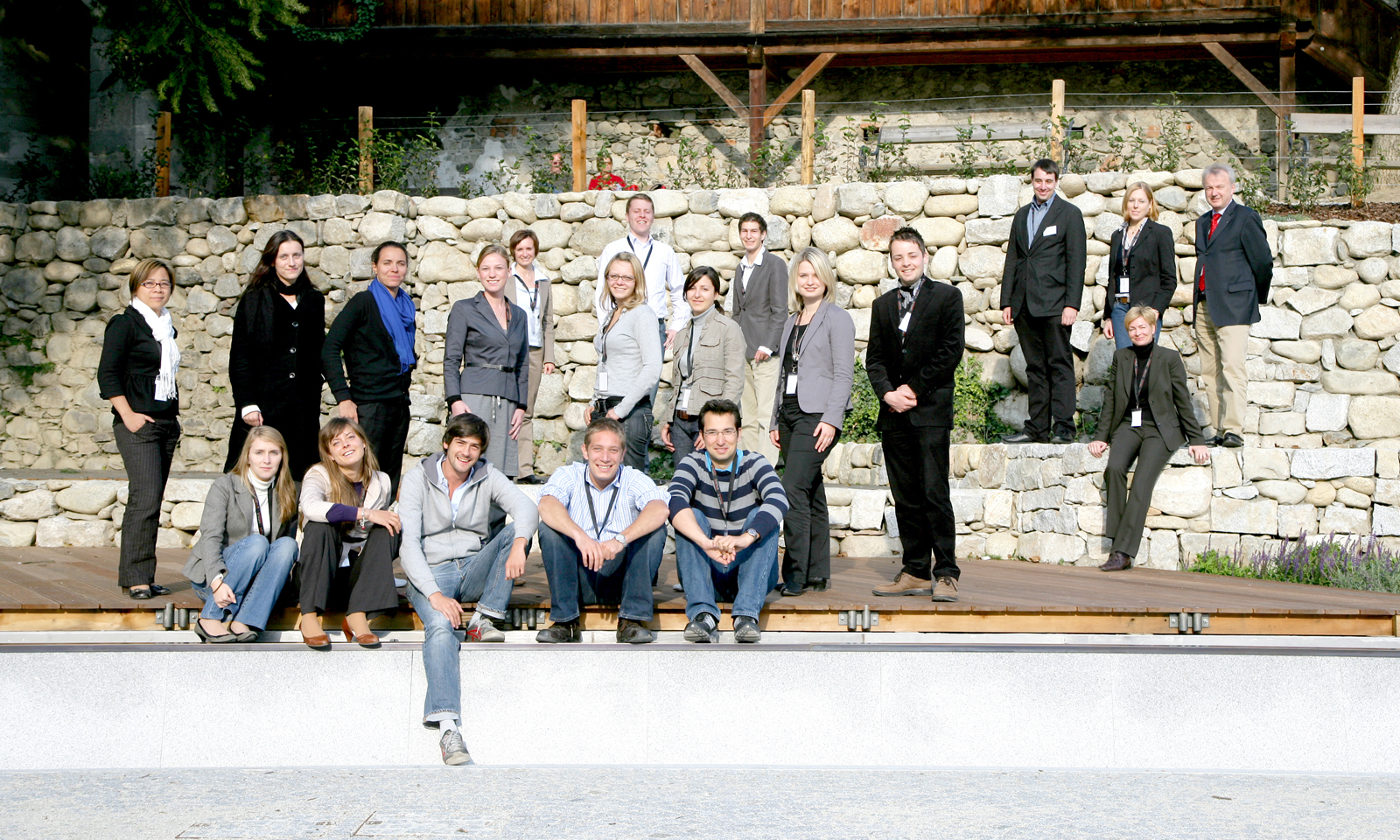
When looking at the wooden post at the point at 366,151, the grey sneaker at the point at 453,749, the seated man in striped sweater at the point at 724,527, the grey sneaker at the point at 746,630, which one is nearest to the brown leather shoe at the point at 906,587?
the seated man in striped sweater at the point at 724,527

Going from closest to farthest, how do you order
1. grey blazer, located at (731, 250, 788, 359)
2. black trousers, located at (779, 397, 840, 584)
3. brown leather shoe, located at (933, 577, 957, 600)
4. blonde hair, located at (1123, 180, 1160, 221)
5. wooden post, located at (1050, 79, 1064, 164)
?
brown leather shoe, located at (933, 577, 957, 600) < black trousers, located at (779, 397, 840, 584) < grey blazer, located at (731, 250, 788, 359) < blonde hair, located at (1123, 180, 1160, 221) < wooden post, located at (1050, 79, 1064, 164)

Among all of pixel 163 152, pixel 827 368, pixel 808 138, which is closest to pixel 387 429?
pixel 827 368

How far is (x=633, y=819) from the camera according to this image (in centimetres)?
349

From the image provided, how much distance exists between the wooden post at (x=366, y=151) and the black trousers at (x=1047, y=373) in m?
5.39

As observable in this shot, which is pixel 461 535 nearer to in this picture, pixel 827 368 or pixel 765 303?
pixel 827 368

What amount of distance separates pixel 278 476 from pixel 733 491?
5.92 feet

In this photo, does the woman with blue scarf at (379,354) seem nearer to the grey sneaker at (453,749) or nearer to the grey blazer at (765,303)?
the grey sneaker at (453,749)

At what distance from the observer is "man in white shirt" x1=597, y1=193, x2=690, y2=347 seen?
281 inches

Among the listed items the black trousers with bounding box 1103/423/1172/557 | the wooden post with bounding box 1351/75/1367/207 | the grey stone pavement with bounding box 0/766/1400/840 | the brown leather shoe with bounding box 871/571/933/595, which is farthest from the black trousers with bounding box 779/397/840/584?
the wooden post with bounding box 1351/75/1367/207

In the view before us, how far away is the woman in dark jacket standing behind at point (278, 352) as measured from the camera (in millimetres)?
5652

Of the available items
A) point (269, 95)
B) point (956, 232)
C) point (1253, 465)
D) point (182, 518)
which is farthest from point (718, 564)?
point (269, 95)

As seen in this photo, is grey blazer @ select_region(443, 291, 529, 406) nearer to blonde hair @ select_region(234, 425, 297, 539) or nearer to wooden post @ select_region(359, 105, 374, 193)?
blonde hair @ select_region(234, 425, 297, 539)

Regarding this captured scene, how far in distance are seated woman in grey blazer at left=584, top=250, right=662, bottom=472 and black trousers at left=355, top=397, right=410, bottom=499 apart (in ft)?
3.05

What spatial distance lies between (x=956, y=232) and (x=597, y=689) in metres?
5.62
